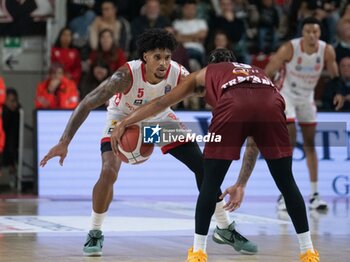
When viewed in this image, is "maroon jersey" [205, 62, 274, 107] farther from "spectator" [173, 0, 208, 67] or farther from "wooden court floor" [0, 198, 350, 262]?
"spectator" [173, 0, 208, 67]

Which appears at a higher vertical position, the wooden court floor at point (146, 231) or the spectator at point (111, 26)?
the spectator at point (111, 26)

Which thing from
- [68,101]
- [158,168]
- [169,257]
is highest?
[68,101]

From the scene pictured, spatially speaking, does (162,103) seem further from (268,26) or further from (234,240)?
(268,26)

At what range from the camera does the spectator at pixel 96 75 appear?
14.1 metres

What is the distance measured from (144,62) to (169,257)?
159cm

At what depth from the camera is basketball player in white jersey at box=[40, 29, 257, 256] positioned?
735cm

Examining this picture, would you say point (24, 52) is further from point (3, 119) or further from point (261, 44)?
point (261, 44)

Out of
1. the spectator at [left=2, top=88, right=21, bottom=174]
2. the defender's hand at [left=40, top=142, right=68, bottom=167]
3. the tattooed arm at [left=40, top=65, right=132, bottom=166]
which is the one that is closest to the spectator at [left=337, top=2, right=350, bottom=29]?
the spectator at [left=2, top=88, right=21, bottom=174]

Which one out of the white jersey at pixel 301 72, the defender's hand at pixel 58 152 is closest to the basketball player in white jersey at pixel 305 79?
the white jersey at pixel 301 72

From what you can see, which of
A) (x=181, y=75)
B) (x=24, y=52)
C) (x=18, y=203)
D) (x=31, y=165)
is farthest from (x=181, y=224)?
(x=24, y=52)

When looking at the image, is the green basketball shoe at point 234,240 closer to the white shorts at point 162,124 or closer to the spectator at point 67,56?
the white shorts at point 162,124

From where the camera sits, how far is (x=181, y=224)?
9.60 metres

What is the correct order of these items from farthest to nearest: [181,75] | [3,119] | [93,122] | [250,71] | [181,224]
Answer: [3,119] < [93,122] < [181,224] < [181,75] < [250,71]

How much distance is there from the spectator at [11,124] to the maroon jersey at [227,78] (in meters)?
8.25
